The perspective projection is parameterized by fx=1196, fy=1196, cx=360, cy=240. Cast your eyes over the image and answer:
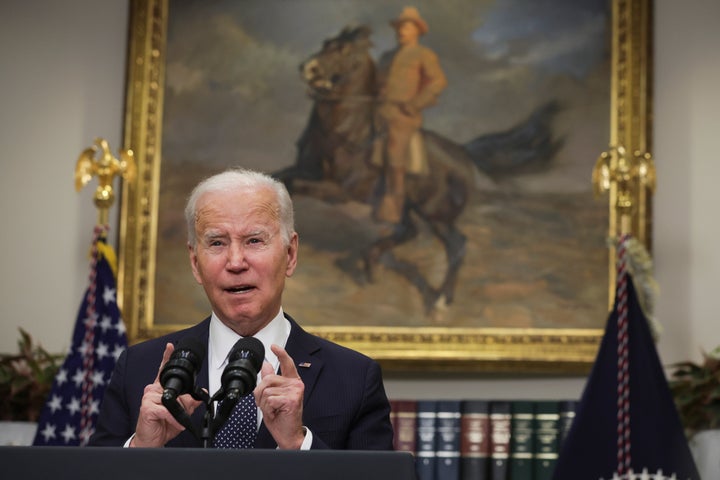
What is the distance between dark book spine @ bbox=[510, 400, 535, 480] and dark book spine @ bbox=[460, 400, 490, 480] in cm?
11

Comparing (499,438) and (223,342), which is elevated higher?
(223,342)

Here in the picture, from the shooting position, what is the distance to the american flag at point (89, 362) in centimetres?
544

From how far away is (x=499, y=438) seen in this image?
17.7ft

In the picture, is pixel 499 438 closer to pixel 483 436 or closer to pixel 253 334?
pixel 483 436

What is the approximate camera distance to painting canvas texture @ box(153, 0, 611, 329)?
594 centimetres

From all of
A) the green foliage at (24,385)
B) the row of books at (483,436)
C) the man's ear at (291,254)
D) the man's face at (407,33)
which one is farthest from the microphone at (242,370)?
the man's face at (407,33)

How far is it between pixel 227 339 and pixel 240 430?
249mm

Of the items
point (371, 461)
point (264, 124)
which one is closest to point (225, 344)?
point (371, 461)

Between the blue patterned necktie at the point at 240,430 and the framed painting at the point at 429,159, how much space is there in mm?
2765

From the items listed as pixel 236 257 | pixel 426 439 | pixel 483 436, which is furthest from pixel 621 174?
pixel 236 257

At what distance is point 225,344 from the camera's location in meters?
3.15

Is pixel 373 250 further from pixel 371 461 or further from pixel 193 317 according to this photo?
pixel 371 461

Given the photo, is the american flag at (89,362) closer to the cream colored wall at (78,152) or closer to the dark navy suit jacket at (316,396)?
the cream colored wall at (78,152)

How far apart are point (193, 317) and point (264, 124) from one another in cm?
106
